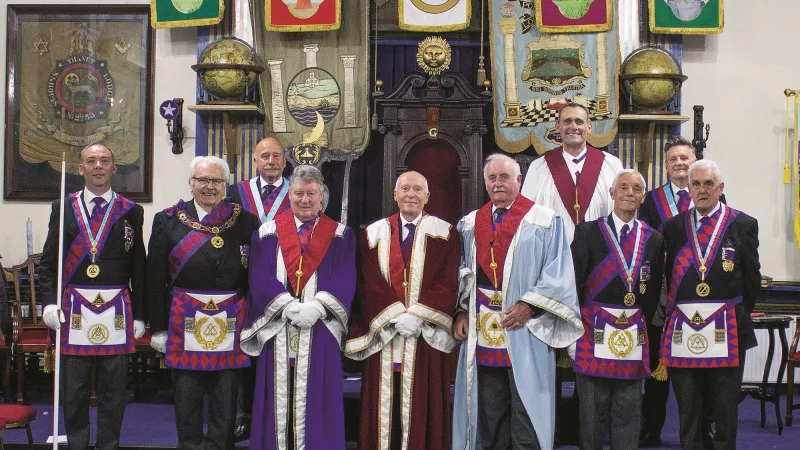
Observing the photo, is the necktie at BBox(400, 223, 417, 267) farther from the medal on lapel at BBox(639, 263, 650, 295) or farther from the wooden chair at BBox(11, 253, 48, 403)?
the wooden chair at BBox(11, 253, 48, 403)

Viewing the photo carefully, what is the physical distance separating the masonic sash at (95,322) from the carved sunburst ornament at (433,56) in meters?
3.43

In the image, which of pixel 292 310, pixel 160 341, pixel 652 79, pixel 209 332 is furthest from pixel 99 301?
pixel 652 79

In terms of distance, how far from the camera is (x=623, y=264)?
4.41m

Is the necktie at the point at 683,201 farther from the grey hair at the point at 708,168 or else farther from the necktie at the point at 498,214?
the necktie at the point at 498,214

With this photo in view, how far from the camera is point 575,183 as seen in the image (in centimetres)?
536

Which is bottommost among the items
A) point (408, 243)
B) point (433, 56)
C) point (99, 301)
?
point (99, 301)

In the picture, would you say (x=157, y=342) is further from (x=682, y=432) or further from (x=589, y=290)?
(x=682, y=432)

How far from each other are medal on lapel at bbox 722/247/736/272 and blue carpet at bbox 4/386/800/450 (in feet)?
4.81

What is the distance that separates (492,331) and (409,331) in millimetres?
425

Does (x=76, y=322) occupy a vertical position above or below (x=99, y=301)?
below

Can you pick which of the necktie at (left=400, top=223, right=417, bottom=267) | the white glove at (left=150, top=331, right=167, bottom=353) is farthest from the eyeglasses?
the necktie at (left=400, top=223, right=417, bottom=267)

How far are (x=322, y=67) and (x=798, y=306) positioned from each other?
4.43 metres

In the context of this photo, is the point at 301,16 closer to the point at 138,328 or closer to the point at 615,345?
the point at 138,328

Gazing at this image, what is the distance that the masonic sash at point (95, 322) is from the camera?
4.53 meters
